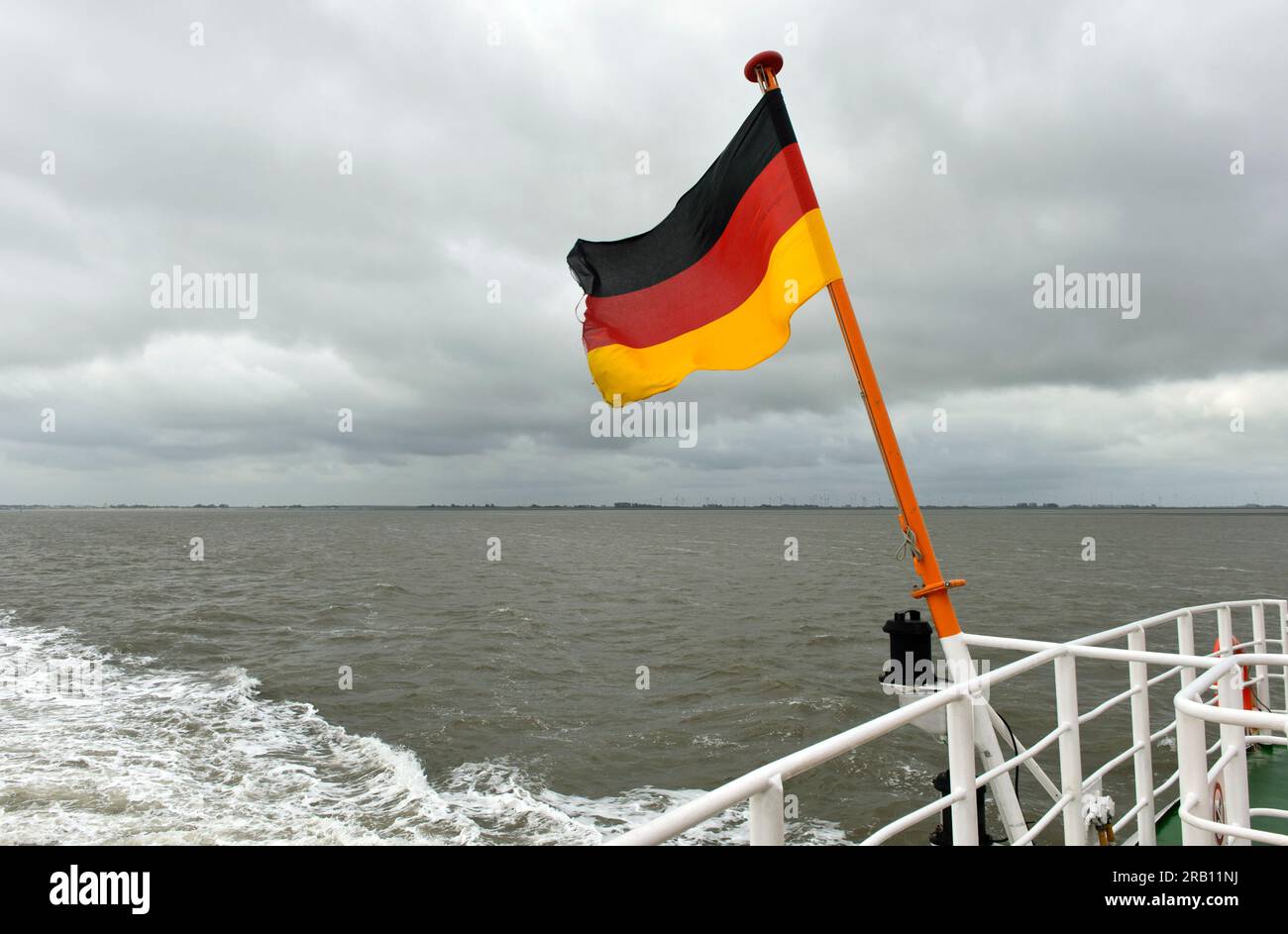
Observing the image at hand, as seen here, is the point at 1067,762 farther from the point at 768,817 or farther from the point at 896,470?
the point at 768,817

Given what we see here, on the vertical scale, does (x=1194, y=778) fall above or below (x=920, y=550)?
below

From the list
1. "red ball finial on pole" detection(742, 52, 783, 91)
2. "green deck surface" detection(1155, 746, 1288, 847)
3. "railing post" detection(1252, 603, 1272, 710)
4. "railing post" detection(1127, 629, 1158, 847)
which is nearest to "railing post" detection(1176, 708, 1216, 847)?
"railing post" detection(1127, 629, 1158, 847)

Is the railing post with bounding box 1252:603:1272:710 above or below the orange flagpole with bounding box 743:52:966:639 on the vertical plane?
below

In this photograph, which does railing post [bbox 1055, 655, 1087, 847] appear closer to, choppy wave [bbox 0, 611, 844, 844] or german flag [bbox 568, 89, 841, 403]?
german flag [bbox 568, 89, 841, 403]

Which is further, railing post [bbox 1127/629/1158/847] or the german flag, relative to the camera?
the german flag

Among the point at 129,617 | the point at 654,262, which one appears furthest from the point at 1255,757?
the point at 129,617

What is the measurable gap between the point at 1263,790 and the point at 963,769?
16.2 feet

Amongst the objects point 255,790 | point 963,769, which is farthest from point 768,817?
point 255,790

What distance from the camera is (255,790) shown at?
29.4ft

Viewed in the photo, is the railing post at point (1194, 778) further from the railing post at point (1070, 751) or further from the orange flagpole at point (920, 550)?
the orange flagpole at point (920, 550)

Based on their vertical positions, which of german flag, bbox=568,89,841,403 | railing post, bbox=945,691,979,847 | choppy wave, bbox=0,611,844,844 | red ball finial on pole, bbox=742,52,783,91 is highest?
red ball finial on pole, bbox=742,52,783,91

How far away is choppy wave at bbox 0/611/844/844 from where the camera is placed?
7.97 metres

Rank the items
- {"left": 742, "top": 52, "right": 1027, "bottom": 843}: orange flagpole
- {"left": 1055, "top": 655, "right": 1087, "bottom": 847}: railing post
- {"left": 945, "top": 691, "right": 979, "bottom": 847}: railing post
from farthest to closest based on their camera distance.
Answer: {"left": 742, "top": 52, "right": 1027, "bottom": 843}: orange flagpole < {"left": 1055, "top": 655, "right": 1087, "bottom": 847}: railing post < {"left": 945, "top": 691, "right": 979, "bottom": 847}: railing post

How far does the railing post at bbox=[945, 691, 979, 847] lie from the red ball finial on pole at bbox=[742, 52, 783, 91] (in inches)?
145
